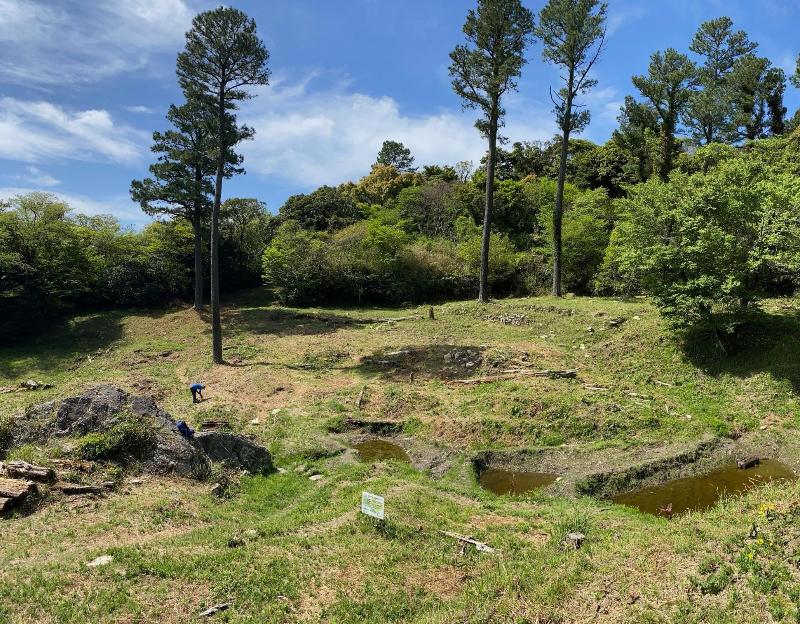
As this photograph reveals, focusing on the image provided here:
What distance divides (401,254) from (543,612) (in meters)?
26.2

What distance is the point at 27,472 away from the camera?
28.1 feet

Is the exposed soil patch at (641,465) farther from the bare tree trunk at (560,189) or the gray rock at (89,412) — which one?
the bare tree trunk at (560,189)

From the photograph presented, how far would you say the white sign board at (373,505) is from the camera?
295 inches

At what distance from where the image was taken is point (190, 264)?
1277 inches

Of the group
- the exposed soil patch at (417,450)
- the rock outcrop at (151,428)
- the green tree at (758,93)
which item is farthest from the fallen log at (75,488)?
the green tree at (758,93)

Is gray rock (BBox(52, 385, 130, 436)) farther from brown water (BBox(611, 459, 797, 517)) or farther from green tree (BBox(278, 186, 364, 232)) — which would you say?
green tree (BBox(278, 186, 364, 232))

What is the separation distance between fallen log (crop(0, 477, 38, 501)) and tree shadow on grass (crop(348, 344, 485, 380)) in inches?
412

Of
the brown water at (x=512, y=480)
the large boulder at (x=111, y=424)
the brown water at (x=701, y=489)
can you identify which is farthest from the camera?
the brown water at (x=512, y=480)

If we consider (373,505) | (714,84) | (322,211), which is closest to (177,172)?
(322,211)

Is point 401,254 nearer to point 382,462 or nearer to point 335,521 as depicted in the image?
point 382,462

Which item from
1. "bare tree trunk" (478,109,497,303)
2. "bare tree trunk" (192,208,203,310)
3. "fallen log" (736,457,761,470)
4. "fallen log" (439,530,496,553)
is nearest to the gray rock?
"fallen log" (439,530,496,553)

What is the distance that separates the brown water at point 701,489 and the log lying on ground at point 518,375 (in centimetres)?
520

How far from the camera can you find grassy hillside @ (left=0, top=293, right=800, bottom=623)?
568 centimetres

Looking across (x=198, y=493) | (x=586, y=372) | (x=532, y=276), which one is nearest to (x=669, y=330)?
(x=586, y=372)
